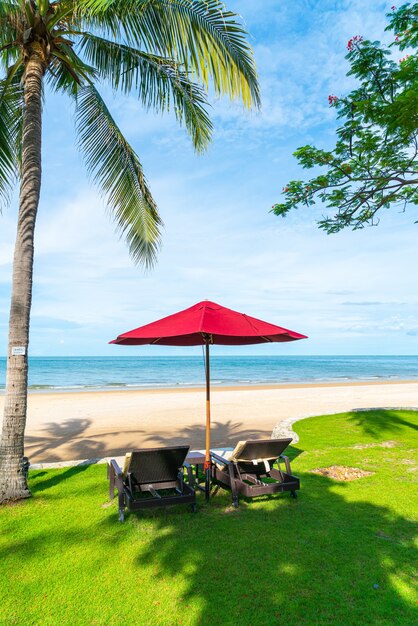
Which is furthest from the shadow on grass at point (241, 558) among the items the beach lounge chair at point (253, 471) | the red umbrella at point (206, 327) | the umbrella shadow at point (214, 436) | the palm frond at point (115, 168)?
the palm frond at point (115, 168)

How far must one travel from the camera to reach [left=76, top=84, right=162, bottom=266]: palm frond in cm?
770

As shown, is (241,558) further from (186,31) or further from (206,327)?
(186,31)

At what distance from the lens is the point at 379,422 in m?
10.7

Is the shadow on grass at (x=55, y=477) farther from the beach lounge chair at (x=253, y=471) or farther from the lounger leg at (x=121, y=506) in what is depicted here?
the beach lounge chair at (x=253, y=471)

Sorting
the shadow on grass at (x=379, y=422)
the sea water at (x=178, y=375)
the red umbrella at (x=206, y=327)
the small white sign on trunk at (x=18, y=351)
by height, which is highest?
the red umbrella at (x=206, y=327)

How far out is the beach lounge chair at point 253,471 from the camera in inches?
202

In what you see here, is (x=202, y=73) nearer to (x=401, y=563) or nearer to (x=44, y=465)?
(x=401, y=563)

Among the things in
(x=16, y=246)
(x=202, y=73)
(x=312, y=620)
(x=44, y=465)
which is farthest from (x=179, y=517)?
(x=202, y=73)

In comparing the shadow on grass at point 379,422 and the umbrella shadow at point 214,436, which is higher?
the shadow on grass at point 379,422

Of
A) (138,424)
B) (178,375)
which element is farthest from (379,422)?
(178,375)

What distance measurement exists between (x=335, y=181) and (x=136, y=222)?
4.27 metres

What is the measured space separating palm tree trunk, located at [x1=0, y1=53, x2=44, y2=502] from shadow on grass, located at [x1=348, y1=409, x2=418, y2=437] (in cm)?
729

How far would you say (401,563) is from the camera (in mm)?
3699

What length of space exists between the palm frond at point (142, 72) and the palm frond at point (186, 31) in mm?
879
